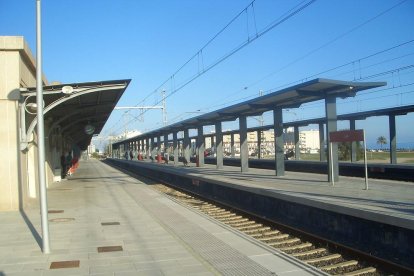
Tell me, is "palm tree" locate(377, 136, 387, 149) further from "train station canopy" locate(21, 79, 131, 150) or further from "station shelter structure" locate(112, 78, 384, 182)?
"train station canopy" locate(21, 79, 131, 150)

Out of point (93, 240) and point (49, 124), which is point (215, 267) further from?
point (49, 124)

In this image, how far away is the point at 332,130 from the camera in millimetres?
15211

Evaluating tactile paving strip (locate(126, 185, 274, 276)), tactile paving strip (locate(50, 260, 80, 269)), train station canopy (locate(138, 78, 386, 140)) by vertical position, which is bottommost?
tactile paving strip (locate(126, 185, 274, 276))

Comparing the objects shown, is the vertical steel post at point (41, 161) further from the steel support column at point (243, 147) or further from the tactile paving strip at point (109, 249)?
the steel support column at point (243, 147)

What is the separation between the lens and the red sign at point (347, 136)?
43.0 ft

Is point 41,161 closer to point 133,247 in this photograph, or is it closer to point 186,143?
point 133,247

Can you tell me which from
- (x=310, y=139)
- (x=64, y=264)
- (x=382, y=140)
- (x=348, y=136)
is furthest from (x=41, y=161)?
(x=310, y=139)

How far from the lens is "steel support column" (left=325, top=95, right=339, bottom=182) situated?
14.9m

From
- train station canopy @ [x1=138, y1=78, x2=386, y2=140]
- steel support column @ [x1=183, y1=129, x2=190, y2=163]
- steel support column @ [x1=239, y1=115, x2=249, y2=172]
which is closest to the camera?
train station canopy @ [x1=138, y1=78, x2=386, y2=140]

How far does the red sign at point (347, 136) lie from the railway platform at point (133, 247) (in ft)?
16.9

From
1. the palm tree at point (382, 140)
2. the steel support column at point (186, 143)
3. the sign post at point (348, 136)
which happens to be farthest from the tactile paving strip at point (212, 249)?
the palm tree at point (382, 140)

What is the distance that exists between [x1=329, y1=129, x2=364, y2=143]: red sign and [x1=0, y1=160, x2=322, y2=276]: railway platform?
5.15 m


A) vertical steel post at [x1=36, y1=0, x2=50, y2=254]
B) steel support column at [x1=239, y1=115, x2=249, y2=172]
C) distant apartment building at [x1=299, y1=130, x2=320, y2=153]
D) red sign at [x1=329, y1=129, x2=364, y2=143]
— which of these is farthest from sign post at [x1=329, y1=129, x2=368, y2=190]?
distant apartment building at [x1=299, y1=130, x2=320, y2=153]

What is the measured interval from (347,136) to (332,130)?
1460 millimetres
